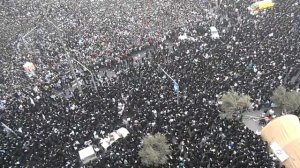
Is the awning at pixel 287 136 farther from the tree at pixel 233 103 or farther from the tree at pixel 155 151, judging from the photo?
the tree at pixel 155 151

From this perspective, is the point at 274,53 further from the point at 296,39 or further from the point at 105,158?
the point at 105,158

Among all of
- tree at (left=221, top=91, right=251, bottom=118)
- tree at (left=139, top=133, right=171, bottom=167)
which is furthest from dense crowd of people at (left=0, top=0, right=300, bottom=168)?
tree at (left=221, top=91, right=251, bottom=118)

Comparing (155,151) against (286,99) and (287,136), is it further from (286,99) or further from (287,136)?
(286,99)

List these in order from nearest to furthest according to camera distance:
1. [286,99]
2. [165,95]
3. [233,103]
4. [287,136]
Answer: [287,136], [233,103], [286,99], [165,95]

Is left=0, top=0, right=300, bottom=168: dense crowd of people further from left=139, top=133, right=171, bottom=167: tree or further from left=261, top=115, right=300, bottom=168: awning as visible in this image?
left=261, top=115, right=300, bottom=168: awning

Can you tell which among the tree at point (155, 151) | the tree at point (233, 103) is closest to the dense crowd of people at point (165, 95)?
the tree at point (155, 151)

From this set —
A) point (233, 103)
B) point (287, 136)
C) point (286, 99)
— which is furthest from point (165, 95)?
point (287, 136)

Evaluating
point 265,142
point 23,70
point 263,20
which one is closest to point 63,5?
point 23,70
